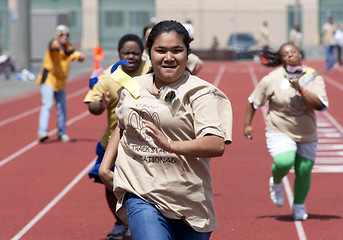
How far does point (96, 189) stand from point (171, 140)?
5.86m

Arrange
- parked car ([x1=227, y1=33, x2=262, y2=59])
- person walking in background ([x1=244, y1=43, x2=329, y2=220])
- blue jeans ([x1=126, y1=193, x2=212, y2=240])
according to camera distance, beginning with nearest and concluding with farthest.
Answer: blue jeans ([x1=126, y1=193, x2=212, y2=240]) → person walking in background ([x1=244, y1=43, x2=329, y2=220]) → parked car ([x1=227, y1=33, x2=262, y2=59])

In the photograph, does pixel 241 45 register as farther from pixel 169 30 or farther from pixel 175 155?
pixel 175 155

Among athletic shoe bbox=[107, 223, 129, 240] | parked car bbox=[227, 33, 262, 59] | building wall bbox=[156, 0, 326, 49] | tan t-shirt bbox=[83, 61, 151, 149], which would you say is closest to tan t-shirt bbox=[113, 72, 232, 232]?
tan t-shirt bbox=[83, 61, 151, 149]

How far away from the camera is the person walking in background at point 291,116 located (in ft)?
25.3

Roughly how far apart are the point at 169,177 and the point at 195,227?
0.95 ft

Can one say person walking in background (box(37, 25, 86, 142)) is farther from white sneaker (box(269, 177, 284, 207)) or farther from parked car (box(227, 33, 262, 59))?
parked car (box(227, 33, 262, 59))

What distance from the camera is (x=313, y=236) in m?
7.43

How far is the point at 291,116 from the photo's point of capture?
780 centimetres

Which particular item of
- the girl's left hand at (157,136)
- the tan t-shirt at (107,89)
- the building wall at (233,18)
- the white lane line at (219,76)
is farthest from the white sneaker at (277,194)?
the building wall at (233,18)

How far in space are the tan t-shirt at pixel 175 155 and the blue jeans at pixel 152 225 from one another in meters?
0.04

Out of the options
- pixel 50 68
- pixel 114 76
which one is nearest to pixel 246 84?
pixel 50 68

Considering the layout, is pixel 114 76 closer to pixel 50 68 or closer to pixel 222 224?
pixel 222 224

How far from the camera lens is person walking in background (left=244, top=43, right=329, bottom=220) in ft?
25.3

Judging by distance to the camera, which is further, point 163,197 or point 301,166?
point 301,166
